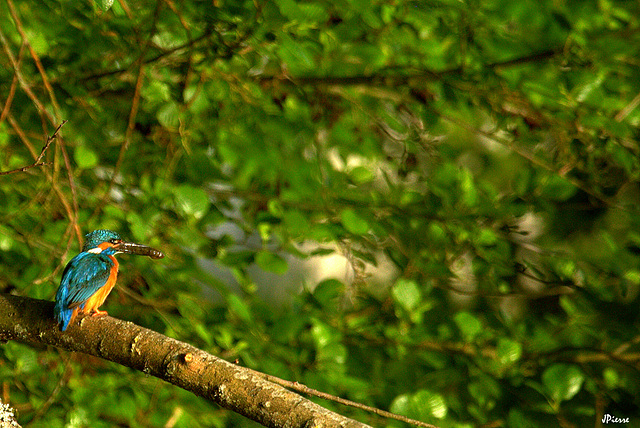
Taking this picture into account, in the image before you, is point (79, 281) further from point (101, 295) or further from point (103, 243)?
point (103, 243)

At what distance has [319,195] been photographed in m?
2.84

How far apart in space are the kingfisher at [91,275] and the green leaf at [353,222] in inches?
29.5

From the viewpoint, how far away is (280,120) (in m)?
2.99

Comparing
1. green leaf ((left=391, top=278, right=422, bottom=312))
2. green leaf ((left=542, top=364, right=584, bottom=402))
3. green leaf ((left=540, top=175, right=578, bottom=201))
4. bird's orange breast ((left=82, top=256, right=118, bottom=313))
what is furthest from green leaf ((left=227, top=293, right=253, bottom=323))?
green leaf ((left=540, top=175, right=578, bottom=201))

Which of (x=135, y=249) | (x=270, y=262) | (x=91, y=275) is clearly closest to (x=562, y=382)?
(x=270, y=262)

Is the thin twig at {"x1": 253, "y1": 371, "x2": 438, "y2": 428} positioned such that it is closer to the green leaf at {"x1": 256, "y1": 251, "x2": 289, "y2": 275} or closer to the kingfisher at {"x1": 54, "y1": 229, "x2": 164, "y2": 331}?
the kingfisher at {"x1": 54, "y1": 229, "x2": 164, "y2": 331}

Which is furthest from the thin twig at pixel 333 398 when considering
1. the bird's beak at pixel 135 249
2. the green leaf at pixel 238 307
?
the green leaf at pixel 238 307

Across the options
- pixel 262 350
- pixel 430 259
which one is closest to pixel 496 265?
pixel 430 259

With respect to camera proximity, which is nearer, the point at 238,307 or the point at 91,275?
the point at 91,275

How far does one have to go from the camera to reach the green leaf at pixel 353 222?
254cm

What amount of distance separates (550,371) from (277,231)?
119 centimetres

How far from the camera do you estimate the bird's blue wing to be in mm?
1654

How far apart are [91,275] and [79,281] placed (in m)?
0.09

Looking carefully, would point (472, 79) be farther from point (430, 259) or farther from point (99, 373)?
point (99, 373)
